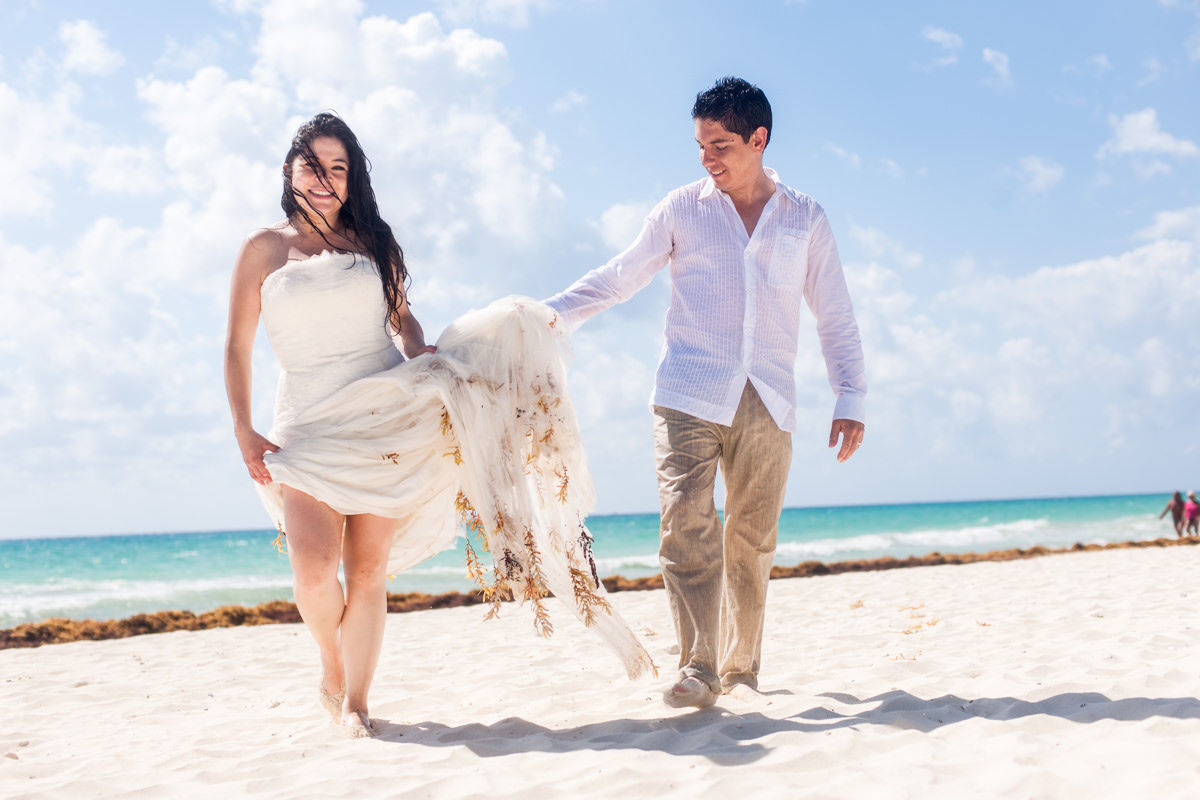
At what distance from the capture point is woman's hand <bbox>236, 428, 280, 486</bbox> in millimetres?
3229

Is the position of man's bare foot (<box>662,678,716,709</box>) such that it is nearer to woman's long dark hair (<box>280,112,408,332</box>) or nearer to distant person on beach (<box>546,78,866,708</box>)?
distant person on beach (<box>546,78,866,708</box>)

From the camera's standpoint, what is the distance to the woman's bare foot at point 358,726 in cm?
326

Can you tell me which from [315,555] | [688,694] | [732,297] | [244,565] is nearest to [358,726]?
[315,555]

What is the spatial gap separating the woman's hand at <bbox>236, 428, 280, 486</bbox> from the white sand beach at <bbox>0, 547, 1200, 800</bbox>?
3.41 ft

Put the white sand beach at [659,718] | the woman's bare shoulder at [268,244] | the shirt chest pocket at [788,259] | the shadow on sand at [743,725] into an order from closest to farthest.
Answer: the white sand beach at [659,718], the shadow on sand at [743,725], the woman's bare shoulder at [268,244], the shirt chest pocket at [788,259]

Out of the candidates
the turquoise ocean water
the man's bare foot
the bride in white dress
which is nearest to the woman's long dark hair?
the bride in white dress

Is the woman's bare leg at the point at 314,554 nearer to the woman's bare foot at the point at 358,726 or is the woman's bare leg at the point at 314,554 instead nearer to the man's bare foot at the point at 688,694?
the woman's bare foot at the point at 358,726

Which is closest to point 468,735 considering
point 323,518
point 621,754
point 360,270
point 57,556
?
point 621,754

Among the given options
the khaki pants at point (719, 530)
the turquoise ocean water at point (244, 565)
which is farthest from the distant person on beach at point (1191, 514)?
the khaki pants at point (719, 530)

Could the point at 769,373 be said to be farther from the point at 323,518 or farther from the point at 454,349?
the point at 323,518

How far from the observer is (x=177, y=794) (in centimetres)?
267

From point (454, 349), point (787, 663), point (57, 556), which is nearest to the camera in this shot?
point (454, 349)

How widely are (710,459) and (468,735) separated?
1440 mm

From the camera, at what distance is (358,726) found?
3.29 m
